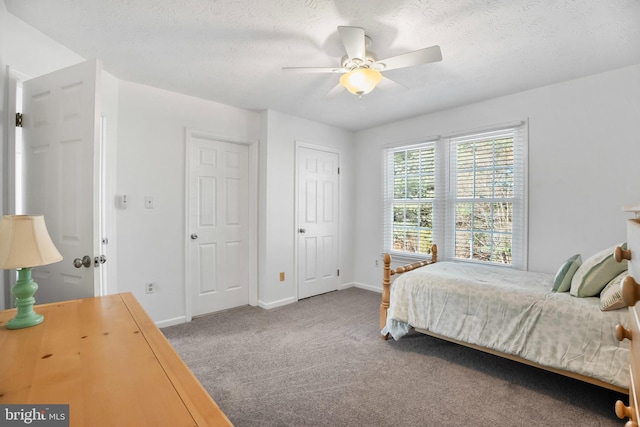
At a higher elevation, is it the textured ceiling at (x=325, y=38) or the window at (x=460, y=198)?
the textured ceiling at (x=325, y=38)

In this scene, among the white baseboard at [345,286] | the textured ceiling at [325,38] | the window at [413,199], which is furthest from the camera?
the white baseboard at [345,286]

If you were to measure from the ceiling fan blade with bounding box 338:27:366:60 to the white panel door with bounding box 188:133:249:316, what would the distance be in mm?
2036

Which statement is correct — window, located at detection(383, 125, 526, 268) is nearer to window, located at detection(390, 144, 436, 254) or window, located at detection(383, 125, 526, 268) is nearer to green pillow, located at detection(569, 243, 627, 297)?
window, located at detection(390, 144, 436, 254)

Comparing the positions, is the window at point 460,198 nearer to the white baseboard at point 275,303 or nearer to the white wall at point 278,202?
the white wall at point 278,202

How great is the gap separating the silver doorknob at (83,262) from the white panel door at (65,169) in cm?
1

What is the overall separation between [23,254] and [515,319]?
2.71m

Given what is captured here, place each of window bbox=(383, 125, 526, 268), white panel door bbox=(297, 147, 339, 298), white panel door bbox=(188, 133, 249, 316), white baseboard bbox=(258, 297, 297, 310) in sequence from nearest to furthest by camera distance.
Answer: window bbox=(383, 125, 526, 268), white panel door bbox=(188, 133, 249, 316), white baseboard bbox=(258, 297, 297, 310), white panel door bbox=(297, 147, 339, 298)

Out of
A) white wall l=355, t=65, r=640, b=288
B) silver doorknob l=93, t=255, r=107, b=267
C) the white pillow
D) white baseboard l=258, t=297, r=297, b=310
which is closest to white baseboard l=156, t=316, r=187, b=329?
white baseboard l=258, t=297, r=297, b=310

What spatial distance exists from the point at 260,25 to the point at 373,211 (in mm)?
2948

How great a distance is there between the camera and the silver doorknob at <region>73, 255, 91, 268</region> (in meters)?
1.67

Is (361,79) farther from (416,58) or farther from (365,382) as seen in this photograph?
(365,382)

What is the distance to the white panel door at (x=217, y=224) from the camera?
10.7ft

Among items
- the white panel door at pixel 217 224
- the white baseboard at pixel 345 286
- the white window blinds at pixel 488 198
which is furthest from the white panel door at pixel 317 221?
the white window blinds at pixel 488 198

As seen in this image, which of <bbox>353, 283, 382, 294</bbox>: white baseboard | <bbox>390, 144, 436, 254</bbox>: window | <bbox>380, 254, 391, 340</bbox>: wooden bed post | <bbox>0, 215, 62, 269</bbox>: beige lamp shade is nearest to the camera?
<bbox>0, 215, 62, 269</bbox>: beige lamp shade
